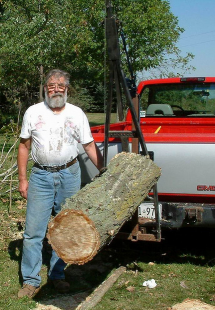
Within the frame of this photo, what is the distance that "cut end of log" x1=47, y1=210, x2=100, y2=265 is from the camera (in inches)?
138

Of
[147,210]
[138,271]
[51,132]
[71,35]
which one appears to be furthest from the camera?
[71,35]

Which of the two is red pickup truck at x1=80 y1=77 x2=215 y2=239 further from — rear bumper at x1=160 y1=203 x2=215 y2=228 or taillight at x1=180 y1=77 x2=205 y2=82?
taillight at x1=180 y1=77 x2=205 y2=82

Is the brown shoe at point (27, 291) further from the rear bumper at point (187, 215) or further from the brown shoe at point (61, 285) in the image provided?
the rear bumper at point (187, 215)

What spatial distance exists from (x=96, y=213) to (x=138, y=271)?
1.74 meters

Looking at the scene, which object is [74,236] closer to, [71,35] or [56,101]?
[56,101]

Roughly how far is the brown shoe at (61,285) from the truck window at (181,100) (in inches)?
127

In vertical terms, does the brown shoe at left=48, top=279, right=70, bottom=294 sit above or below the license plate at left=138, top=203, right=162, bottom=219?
below

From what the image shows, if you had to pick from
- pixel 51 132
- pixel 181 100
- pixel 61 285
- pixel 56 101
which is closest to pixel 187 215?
pixel 61 285

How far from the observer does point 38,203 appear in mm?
4406

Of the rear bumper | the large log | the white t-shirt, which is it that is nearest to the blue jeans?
the white t-shirt

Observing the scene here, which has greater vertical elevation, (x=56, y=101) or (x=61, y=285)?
(x=56, y=101)

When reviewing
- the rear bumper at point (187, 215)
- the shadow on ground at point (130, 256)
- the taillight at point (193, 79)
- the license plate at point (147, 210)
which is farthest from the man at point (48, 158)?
the taillight at point (193, 79)

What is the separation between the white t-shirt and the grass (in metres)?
1.28

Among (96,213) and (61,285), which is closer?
(96,213)
